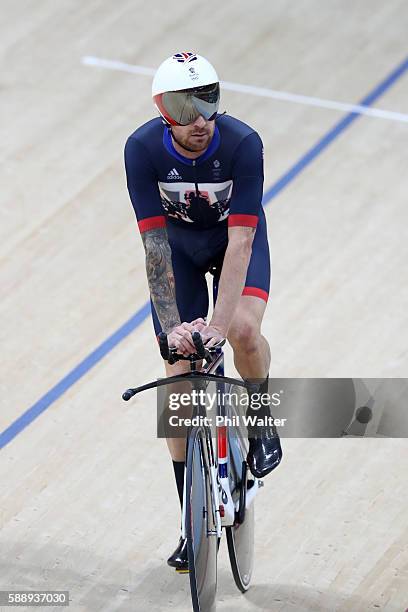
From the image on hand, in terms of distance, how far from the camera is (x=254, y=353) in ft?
11.3

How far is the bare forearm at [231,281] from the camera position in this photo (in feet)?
10.6

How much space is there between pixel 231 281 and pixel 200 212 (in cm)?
33

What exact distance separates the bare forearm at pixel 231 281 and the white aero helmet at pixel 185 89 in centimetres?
40

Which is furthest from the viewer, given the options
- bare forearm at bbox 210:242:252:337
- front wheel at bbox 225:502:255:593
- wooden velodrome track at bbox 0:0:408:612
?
wooden velodrome track at bbox 0:0:408:612

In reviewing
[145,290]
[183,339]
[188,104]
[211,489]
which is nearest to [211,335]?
[183,339]

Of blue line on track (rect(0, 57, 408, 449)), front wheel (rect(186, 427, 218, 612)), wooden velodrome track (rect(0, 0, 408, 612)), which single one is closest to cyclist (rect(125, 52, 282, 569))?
front wheel (rect(186, 427, 218, 612))

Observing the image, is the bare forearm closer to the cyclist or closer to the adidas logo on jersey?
the cyclist

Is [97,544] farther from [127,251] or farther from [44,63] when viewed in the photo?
[44,63]

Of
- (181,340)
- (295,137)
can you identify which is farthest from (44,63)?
(181,340)

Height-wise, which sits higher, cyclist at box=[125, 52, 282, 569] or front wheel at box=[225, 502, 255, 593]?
cyclist at box=[125, 52, 282, 569]

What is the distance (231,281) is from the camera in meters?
3.27

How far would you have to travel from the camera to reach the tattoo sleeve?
10.9 feet

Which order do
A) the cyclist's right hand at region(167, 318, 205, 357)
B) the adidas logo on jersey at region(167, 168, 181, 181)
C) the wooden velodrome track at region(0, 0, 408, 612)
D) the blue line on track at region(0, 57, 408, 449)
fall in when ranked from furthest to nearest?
the blue line on track at region(0, 57, 408, 449) < the wooden velodrome track at region(0, 0, 408, 612) < the adidas logo on jersey at region(167, 168, 181, 181) < the cyclist's right hand at region(167, 318, 205, 357)

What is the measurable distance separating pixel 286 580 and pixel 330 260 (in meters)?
1.93
